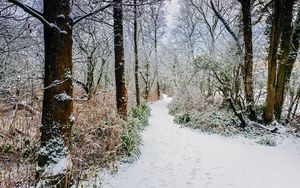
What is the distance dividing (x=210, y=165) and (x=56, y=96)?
455cm

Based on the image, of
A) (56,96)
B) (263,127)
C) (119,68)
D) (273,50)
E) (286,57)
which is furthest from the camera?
(286,57)

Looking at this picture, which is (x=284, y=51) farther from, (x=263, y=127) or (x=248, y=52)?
(x=263, y=127)

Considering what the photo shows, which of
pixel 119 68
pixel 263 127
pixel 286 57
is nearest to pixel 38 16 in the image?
pixel 119 68

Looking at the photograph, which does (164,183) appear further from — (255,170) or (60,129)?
(60,129)

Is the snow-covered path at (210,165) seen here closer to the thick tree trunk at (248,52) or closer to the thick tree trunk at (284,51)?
the thick tree trunk at (284,51)

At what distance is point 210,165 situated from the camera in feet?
24.7

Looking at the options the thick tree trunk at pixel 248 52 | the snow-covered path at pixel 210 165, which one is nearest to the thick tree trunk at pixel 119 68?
the snow-covered path at pixel 210 165

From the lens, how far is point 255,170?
7.14 m

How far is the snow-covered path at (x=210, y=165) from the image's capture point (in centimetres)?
628

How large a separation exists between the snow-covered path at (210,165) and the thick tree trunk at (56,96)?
180 cm

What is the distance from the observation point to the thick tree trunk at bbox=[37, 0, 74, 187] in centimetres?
425

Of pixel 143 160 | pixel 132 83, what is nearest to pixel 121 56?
pixel 143 160

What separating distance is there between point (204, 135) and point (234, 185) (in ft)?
18.8

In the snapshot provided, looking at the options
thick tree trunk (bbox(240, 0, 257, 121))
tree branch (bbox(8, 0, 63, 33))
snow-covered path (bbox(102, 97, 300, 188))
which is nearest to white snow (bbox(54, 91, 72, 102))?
tree branch (bbox(8, 0, 63, 33))
